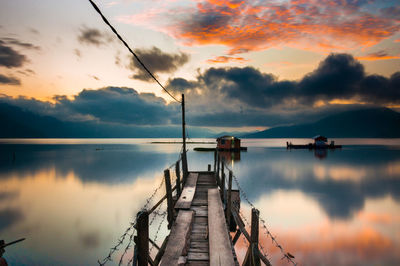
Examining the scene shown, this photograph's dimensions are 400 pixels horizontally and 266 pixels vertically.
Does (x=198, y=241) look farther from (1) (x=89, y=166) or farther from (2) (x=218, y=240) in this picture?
(1) (x=89, y=166)

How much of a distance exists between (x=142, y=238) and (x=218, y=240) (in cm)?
231

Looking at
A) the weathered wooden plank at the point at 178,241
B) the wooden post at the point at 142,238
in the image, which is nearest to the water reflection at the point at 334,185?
the weathered wooden plank at the point at 178,241

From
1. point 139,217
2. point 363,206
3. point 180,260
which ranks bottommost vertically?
point 363,206

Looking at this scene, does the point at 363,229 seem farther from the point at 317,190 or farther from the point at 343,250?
the point at 317,190

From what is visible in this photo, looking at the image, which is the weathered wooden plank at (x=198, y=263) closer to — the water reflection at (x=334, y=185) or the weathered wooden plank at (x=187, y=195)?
the weathered wooden plank at (x=187, y=195)

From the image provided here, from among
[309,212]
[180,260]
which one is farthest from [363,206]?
[180,260]

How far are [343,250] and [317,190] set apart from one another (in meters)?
16.5

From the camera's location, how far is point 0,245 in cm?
820

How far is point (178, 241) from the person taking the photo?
6188 mm

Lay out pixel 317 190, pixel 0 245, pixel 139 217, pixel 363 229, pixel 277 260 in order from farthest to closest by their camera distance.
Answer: pixel 317 190
pixel 363 229
pixel 277 260
pixel 0 245
pixel 139 217

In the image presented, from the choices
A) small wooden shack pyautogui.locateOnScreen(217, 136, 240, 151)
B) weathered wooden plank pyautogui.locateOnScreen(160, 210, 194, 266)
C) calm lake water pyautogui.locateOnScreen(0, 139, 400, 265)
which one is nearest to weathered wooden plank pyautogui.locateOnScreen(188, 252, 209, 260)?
weathered wooden plank pyautogui.locateOnScreen(160, 210, 194, 266)

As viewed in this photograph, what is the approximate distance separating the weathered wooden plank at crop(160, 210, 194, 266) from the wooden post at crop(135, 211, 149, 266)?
478mm

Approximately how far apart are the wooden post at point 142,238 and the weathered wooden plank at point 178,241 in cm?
48

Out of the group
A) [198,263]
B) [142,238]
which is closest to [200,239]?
[198,263]
